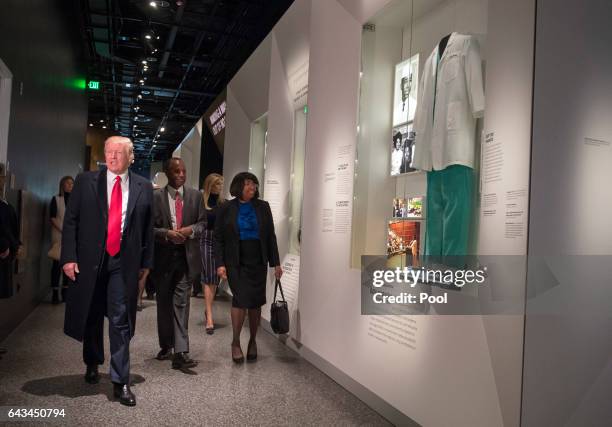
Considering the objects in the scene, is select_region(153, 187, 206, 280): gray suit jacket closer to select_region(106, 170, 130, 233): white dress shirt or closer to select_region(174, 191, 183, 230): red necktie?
select_region(174, 191, 183, 230): red necktie

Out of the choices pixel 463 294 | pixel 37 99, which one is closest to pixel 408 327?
pixel 463 294

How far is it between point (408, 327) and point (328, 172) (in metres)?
1.66

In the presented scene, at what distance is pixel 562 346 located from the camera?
206cm

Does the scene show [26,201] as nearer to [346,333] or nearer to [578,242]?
[346,333]

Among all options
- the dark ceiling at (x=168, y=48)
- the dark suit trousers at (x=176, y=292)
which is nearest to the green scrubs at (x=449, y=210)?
the dark suit trousers at (x=176, y=292)

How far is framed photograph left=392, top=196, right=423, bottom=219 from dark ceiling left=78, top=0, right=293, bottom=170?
6.50 meters

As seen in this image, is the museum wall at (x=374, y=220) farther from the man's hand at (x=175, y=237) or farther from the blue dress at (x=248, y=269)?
the man's hand at (x=175, y=237)

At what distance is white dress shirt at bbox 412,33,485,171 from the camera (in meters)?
2.96

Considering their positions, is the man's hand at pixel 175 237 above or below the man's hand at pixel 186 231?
below

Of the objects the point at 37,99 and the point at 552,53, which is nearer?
the point at 552,53

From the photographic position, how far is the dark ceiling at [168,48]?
32.1ft

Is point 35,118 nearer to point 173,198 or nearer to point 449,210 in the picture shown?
point 173,198
